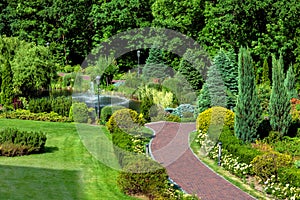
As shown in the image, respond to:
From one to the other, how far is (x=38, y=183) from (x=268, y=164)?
6145mm

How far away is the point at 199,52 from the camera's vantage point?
120 feet

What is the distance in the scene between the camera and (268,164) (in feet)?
46.1

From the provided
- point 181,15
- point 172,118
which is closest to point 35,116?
point 172,118

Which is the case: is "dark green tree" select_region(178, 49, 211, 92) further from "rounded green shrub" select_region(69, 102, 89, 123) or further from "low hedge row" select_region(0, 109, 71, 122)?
"low hedge row" select_region(0, 109, 71, 122)

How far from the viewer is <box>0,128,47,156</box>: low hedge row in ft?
49.2

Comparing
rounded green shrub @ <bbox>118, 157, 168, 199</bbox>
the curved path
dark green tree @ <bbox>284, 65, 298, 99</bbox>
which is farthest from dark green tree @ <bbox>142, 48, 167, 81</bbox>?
rounded green shrub @ <bbox>118, 157, 168, 199</bbox>

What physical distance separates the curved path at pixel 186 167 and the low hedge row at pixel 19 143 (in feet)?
12.7

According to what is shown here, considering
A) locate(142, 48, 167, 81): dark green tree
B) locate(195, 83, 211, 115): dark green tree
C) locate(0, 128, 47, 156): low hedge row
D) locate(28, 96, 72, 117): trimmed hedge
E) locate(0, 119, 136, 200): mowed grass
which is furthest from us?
locate(142, 48, 167, 81): dark green tree

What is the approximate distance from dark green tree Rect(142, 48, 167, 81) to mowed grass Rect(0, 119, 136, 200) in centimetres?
2039

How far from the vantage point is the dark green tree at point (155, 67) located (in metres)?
38.1

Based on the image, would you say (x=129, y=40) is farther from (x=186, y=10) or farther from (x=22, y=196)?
(x=22, y=196)

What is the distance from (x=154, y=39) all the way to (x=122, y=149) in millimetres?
25721

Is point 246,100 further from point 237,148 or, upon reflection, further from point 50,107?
point 50,107

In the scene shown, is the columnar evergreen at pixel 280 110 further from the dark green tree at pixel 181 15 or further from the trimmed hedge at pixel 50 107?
the dark green tree at pixel 181 15
